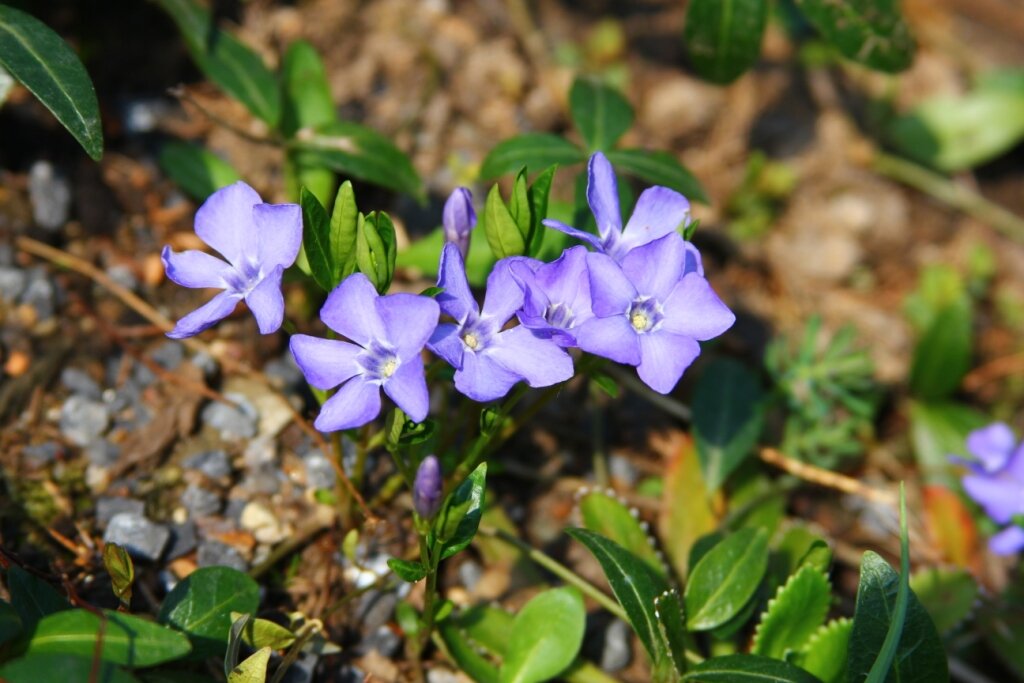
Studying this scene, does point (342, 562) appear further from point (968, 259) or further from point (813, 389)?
point (968, 259)

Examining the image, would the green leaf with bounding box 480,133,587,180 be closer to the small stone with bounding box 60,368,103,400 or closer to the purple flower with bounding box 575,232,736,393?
the purple flower with bounding box 575,232,736,393

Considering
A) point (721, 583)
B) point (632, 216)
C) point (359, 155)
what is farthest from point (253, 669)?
point (359, 155)

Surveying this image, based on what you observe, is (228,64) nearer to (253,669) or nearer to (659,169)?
(659,169)

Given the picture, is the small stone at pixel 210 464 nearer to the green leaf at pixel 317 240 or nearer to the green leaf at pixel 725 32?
the green leaf at pixel 317 240

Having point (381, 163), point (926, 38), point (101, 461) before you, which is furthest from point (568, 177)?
point (926, 38)

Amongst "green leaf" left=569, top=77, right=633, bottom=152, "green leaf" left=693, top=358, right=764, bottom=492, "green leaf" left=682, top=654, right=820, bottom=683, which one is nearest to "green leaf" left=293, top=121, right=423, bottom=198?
"green leaf" left=569, top=77, right=633, bottom=152
